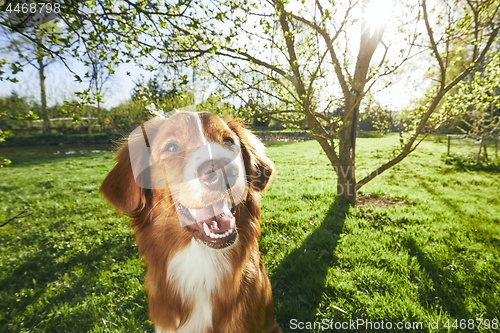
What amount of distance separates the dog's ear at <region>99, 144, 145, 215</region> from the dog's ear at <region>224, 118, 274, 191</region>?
1.00m

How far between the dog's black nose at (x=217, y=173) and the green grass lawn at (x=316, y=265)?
1.96m

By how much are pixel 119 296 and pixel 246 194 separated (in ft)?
7.68

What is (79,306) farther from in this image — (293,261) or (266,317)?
(293,261)

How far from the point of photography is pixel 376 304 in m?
3.06

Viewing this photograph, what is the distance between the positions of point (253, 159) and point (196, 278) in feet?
3.99

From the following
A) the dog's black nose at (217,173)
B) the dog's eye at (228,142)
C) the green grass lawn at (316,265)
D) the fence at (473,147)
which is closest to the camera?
the dog's black nose at (217,173)

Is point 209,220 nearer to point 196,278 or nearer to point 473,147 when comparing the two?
point 196,278

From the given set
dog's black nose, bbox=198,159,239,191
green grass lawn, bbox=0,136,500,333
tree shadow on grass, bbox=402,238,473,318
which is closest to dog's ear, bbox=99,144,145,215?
dog's black nose, bbox=198,159,239,191

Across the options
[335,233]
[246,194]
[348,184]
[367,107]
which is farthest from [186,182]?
[367,107]

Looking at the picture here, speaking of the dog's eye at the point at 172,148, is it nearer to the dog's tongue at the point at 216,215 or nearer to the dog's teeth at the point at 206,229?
the dog's tongue at the point at 216,215

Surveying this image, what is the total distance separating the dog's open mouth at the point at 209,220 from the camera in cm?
206

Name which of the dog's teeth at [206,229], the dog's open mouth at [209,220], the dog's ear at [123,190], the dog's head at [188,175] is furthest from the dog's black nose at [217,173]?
the dog's ear at [123,190]

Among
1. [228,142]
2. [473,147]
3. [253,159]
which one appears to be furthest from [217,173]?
[473,147]

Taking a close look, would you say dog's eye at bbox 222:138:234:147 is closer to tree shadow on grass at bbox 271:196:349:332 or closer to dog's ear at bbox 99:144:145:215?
dog's ear at bbox 99:144:145:215
